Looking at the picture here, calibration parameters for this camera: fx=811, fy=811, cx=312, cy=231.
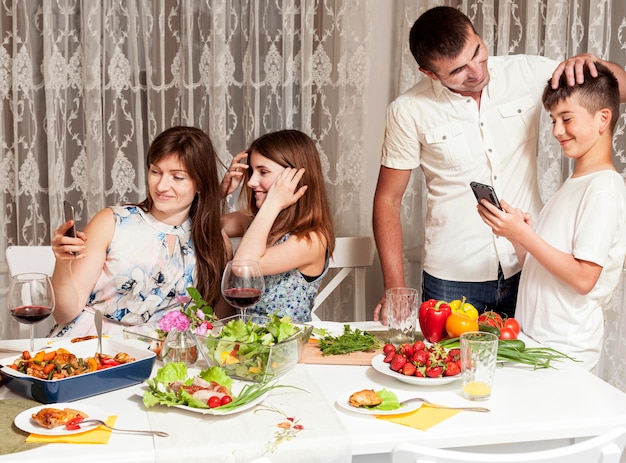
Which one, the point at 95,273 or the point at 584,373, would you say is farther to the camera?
the point at 95,273

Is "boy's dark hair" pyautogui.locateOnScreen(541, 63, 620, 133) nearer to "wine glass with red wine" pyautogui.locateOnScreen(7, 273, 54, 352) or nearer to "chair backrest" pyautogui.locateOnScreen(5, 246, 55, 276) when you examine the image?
"wine glass with red wine" pyautogui.locateOnScreen(7, 273, 54, 352)

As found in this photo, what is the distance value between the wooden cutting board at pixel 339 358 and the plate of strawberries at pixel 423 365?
0.10 meters

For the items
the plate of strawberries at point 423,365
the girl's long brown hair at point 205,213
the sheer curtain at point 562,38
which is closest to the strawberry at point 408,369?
the plate of strawberries at point 423,365

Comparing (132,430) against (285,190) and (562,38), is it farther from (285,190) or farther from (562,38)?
(562,38)

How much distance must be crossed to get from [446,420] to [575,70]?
115cm

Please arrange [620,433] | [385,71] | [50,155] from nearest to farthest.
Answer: [620,433] → [50,155] → [385,71]

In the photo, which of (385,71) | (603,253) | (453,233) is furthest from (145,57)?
(603,253)

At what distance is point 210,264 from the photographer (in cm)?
240

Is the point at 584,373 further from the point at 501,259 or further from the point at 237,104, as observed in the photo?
the point at 237,104

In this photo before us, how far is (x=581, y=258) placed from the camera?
2018 millimetres

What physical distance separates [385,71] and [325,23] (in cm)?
32

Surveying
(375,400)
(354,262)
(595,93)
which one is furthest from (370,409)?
(354,262)

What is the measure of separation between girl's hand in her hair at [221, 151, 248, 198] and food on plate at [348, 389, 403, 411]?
1080mm

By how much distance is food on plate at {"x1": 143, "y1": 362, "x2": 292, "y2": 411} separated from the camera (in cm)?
156
